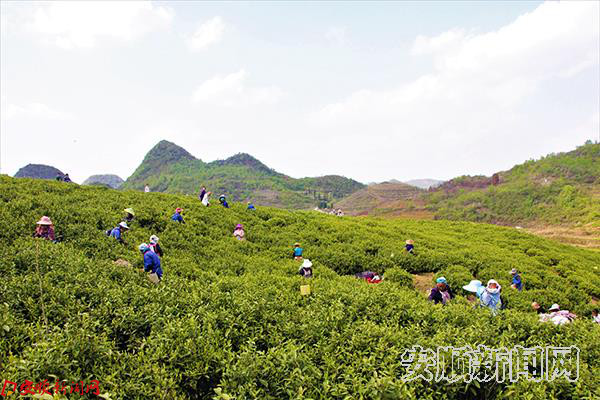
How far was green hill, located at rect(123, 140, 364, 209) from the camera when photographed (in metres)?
134

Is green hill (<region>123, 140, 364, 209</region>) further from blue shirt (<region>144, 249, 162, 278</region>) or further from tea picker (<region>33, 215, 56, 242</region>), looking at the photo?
blue shirt (<region>144, 249, 162, 278</region>)

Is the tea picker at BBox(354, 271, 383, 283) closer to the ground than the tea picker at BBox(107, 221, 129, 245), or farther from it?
closer to the ground

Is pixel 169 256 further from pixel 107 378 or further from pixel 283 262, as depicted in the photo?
pixel 107 378

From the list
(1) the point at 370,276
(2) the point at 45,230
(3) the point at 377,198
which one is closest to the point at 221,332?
(2) the point at 45,230

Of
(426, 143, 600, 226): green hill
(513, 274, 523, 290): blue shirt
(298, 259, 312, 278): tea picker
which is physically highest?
(426, 143, 600, 226): green hill

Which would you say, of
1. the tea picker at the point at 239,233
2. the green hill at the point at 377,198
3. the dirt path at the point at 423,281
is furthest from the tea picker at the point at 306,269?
the green hill at the point at 377,198

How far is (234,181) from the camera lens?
5851 inches

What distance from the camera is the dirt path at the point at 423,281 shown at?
13.4 m

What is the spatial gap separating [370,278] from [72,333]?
11296 mm

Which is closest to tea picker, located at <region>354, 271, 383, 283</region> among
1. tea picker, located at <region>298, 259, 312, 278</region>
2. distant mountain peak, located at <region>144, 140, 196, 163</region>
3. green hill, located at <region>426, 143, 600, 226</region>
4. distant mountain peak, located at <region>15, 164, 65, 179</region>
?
tea picker, located at <region>298, 259, 312, 278</region>

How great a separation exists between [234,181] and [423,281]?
13913 cm

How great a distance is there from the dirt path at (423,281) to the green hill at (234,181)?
109 metres

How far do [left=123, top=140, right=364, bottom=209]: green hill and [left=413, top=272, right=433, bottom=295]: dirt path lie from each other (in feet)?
357

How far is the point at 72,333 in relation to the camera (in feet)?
13.9
